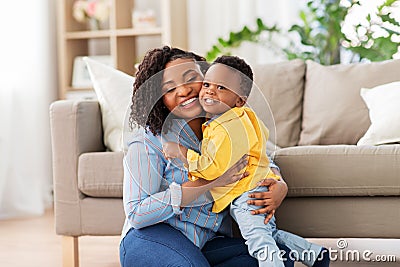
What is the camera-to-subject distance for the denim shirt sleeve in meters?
1.94

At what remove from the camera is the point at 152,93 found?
78.0 inches

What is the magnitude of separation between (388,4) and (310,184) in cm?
169

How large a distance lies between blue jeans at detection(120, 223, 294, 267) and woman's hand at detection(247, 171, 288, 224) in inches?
6.3

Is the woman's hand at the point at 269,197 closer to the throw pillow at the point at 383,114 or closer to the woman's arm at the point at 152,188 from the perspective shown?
the woman's arm at the point at 152,188

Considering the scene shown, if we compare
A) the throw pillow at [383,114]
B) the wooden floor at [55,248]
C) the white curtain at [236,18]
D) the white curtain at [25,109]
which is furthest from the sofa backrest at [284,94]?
the white curtain at [25,109]

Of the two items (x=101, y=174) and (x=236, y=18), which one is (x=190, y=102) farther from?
(x=236, y=18)

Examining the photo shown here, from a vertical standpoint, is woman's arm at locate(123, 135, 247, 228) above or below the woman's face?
below

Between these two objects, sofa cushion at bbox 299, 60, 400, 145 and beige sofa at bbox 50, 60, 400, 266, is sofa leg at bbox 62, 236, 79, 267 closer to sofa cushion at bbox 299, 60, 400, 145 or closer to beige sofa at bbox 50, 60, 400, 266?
beige sofa at bbox 50, 60, 400, 266

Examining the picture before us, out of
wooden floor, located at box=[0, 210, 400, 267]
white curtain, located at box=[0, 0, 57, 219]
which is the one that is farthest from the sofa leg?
white curtain, located at box=[0, 0, 57, 219]

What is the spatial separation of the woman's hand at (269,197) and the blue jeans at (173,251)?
0.16 meters

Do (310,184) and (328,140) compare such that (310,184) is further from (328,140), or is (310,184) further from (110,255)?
(110,255)

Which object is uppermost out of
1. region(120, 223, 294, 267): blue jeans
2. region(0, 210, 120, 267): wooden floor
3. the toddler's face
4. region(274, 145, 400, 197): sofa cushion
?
the toddler's face

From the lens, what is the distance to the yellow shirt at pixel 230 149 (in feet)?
6.11

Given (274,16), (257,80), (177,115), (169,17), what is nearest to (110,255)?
(257,80)
